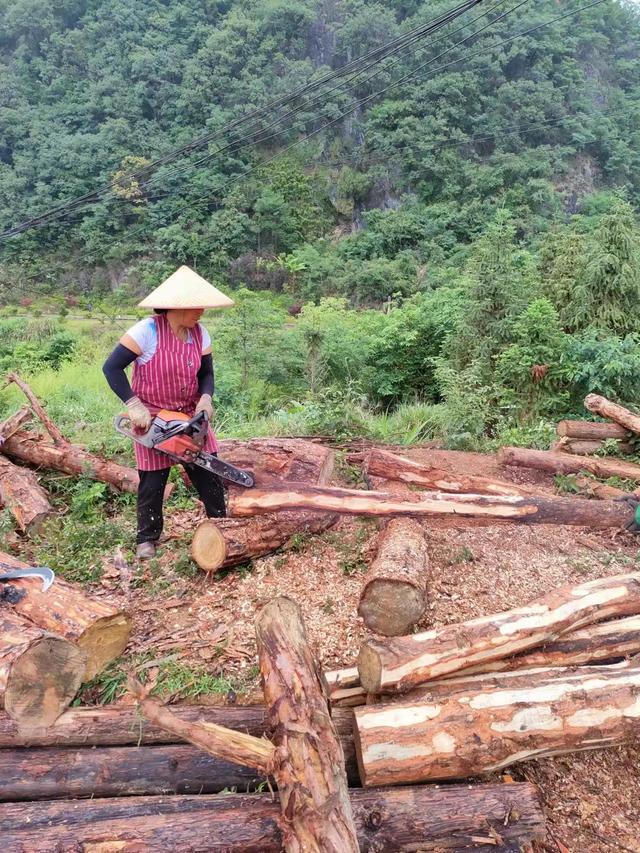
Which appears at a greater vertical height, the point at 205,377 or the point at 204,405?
the point at 205,377

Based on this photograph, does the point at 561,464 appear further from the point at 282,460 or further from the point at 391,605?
the point at 391,605

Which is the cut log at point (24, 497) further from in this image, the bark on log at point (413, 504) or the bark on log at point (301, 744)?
the bark on log at point (301, 744)

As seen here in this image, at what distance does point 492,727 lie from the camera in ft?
6.55

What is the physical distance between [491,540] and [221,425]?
416 cm

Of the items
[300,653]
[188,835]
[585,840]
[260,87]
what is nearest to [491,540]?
[585,840]

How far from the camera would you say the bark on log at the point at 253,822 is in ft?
5.49

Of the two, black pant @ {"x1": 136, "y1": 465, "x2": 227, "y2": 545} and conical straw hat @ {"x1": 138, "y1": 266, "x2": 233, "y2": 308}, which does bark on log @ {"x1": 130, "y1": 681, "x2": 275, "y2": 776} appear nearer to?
black pant @ {"x1": 136, "y1": 465, "x2": 227, "y2": 545}

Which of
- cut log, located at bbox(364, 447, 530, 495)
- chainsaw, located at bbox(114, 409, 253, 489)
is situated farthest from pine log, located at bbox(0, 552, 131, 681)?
cut log, located at bbox(364, 447, 530, 495)

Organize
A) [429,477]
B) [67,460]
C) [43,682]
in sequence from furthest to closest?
[67,460] < [429,477] < [43,682]

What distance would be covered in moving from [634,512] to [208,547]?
116 inches

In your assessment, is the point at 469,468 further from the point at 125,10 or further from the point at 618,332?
the point at 125,10

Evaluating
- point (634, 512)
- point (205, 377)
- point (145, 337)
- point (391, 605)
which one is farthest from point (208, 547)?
point (634, 512)

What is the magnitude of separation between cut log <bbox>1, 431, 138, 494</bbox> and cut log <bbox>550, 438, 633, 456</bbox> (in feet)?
13.4

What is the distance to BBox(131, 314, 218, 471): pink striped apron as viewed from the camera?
3.30 metres
